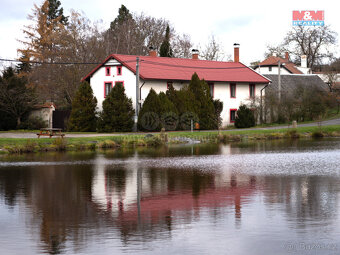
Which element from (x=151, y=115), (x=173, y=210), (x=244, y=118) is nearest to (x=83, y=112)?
(x=151, y=115)

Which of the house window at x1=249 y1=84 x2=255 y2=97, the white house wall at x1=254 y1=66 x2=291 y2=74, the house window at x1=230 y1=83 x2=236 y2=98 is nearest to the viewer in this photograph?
the house window at x1=230 y1=83 x2=236 y2=98

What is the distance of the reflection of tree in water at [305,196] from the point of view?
10.5 metres

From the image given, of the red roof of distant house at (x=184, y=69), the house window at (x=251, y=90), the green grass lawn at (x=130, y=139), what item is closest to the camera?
the green grass lawn at (x=130, y=139)

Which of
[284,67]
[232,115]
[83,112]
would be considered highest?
[284,67]

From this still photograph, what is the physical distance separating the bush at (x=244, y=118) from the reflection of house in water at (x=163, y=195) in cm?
3576

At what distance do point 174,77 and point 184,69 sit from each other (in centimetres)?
363

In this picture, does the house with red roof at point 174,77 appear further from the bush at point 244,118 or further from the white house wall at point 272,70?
the white house wall at point 272,70

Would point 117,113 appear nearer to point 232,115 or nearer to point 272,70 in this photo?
point 232,115

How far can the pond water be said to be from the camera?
8.56m

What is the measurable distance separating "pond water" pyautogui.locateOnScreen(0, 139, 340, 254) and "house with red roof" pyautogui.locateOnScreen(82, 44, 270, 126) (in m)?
31.5

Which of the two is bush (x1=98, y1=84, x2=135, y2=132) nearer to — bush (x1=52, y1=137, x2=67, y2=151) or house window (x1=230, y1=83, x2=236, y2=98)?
house window (x1=230, y1=83, x2=236, y2=98)

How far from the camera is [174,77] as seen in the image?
54281 millimetres

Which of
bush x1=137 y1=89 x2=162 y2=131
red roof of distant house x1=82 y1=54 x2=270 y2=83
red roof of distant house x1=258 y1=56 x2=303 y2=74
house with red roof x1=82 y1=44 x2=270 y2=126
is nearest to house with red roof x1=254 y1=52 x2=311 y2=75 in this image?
red roof of distant house x1=258 y1=56 x2=303 y2=74

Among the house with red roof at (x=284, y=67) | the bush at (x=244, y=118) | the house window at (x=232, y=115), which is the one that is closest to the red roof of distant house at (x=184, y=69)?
the house window at (x=232, y=115)
